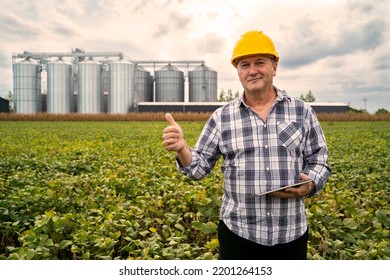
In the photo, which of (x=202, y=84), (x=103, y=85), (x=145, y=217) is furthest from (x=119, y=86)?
(x=145, y=217)

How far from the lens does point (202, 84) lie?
36781 millimetres

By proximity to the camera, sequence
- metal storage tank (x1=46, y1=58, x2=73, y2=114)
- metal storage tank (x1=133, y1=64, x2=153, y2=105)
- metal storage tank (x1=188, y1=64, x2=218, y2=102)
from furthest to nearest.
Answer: metal storage tank (x1=188, y1=64, x2=218, y2=102) → metal storage tank (x1=133, y1=64, x2=153, y2=105) → metal storage tank (x1=46, y1=58, x2=73, y2=114)

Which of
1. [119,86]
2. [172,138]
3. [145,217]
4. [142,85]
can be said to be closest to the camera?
[172,138]

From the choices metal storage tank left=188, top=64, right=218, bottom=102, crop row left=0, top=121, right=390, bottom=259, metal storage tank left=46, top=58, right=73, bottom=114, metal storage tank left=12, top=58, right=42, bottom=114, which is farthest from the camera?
metal storage tank left=188, top=64, right=218, bottom=102

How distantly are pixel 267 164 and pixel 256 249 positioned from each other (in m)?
0.47

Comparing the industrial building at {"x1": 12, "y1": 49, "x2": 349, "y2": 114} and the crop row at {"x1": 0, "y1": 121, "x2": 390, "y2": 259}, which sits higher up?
the industrial building at {"x1": 12, "y1": 49, "x2": 349, "y2": 114}

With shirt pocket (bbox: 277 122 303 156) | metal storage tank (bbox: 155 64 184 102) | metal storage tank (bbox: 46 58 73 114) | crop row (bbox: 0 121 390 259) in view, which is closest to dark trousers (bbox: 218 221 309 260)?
shirt pocket (bbox: 277 122 303 156)

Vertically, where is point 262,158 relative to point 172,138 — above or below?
below

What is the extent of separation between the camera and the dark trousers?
219 cm

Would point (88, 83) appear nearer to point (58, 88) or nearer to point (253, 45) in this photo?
point (58, 88)

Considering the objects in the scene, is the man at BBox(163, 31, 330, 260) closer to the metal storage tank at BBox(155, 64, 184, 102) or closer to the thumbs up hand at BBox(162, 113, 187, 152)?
the thumbs up hand at BBox(162, 113, 187, 152)

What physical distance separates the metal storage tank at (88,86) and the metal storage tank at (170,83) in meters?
5.58

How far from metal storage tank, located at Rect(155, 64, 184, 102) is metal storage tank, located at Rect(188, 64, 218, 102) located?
95 cm
